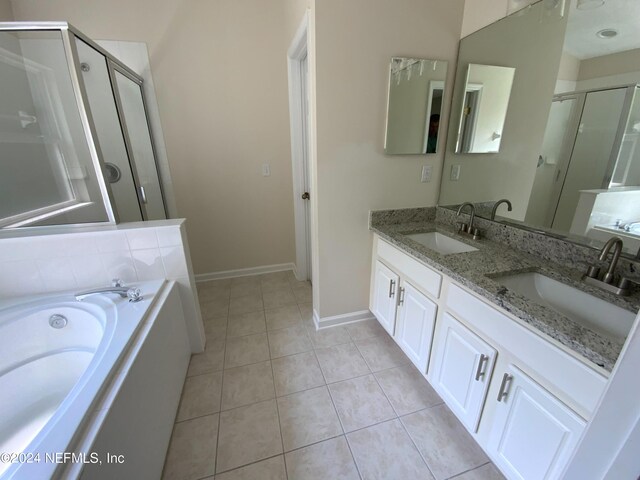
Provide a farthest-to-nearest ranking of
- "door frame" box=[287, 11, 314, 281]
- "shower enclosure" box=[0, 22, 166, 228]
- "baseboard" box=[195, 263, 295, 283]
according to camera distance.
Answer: "baseboard" box=[195, 263, 295, 283]
"door frame" box=[287, 11, 314, 281]
"shower enclosure" box=[0, 22, 166, 228]

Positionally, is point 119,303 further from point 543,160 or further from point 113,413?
point 543,160

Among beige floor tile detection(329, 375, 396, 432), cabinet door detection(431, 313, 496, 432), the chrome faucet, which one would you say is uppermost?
the chrome faucet

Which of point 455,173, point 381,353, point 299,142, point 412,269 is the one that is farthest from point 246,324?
point 455,173

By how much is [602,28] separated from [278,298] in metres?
2.51

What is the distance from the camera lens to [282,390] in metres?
1.53

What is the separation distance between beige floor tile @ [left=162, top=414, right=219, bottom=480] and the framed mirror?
1844 mm

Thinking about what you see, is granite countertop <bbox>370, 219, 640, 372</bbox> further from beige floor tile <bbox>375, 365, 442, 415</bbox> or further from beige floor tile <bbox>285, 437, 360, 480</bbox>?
beige floor tile <bbox>285, 437, 360, 480</bbox>

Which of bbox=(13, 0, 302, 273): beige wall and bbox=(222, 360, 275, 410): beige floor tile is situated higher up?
bbox=(13, 0, 302, 273): beige wall

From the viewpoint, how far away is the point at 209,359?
1.76m

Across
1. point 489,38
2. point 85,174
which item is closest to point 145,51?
point 85,174

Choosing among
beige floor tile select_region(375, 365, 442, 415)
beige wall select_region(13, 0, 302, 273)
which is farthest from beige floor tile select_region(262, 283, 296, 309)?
beige floor tile select_region(375, 365, 442, 415)

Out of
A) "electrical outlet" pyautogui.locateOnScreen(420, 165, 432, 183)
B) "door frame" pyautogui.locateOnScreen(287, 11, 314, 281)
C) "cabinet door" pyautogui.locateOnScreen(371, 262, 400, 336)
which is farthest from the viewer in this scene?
"door frame" pyautogui.locateOnScreen(287, 11, 314, 281)

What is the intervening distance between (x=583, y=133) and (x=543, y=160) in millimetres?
180

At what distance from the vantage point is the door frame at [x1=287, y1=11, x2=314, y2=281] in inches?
85.7
